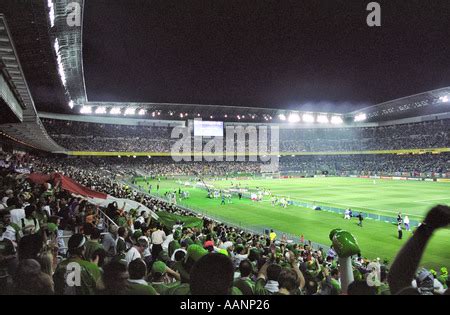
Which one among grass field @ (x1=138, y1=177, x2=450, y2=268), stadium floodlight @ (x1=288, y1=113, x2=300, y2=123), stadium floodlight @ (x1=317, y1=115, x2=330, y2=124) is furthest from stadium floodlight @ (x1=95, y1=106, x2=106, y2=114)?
stadium floodlight @ (x1=317, y1=115, x2=330, y2=124)

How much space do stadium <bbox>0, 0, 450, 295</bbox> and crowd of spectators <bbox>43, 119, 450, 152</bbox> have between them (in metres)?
0.43

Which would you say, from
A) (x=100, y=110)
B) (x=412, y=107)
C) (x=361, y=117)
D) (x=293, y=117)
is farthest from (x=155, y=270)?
(x=361, y=117)

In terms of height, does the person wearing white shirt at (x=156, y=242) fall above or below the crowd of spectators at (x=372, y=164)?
below

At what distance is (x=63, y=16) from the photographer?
22953 millimetres

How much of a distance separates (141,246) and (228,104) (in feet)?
234

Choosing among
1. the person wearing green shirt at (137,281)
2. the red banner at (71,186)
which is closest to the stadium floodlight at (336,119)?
the red banner at (71,186)

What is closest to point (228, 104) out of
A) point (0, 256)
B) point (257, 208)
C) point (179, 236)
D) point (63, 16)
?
point (257, 208)

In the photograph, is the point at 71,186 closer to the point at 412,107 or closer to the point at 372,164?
the point at 412,107

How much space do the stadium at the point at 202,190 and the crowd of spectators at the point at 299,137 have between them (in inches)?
16.9

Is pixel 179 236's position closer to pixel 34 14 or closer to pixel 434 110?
pixel 34 14

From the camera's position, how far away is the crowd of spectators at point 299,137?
8050cm

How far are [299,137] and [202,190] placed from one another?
62.7 m
